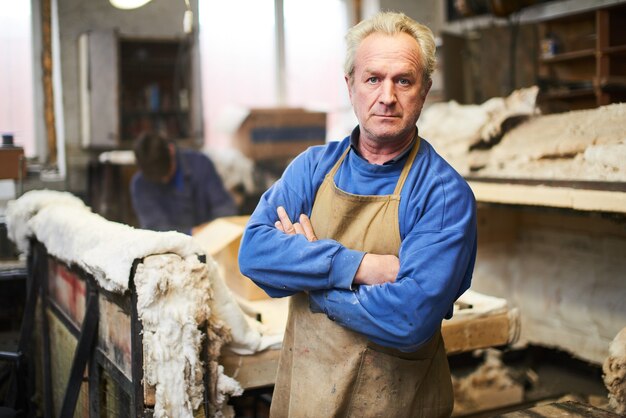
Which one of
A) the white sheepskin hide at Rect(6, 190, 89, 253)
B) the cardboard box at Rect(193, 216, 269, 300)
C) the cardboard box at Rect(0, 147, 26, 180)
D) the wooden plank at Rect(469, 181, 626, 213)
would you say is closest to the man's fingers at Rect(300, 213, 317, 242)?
the cardboard box at Rect(193, 216, 269, 300)

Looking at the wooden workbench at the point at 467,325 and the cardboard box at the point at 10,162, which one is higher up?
the cardboard box at the point at 10,162

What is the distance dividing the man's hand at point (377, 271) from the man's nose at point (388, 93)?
0.42 meters

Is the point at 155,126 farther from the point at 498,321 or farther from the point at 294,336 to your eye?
the point at 294,336

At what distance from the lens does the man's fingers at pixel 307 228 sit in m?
1.93

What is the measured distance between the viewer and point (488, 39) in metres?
6.55

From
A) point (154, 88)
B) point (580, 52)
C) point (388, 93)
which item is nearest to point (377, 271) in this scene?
point (388, 93)

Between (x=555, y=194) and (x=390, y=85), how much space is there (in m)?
1.40

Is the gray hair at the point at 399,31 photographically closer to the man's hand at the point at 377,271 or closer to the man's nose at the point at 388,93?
the man's nose at the point at 388,93

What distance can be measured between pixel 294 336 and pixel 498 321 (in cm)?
130

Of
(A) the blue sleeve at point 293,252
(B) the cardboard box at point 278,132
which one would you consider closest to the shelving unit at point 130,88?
(B) the cardboard box at point 278,132

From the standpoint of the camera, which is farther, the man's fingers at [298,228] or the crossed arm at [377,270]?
the man's fingers at [298,228]

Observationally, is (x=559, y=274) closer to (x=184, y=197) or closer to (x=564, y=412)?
(x=564, y=412)

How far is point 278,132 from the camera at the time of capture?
6855 mm

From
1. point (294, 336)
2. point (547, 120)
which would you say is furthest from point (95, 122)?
point (294, 336)
